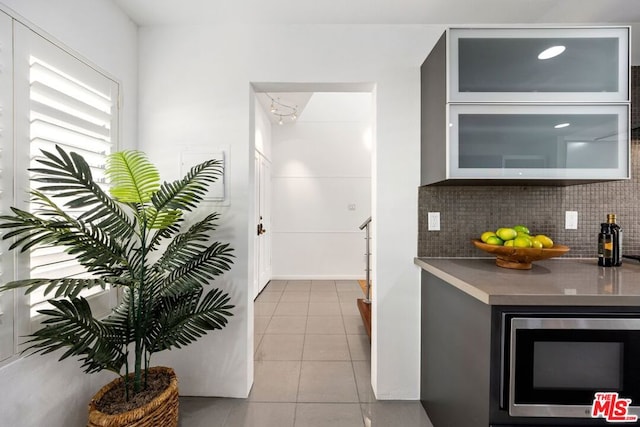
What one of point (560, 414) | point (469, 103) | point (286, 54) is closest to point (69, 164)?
point (286, 54)

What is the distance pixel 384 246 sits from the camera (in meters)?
2.15

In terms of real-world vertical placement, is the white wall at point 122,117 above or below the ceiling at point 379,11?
below

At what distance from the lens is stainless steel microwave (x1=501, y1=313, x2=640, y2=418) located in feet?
4.01

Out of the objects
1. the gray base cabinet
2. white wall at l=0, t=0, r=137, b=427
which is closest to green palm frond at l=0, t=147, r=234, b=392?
white wall at l=0, t=0, r=137, b=427

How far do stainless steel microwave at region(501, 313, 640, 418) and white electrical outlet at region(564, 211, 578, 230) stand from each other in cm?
104

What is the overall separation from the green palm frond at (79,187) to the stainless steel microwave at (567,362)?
5.78 feet

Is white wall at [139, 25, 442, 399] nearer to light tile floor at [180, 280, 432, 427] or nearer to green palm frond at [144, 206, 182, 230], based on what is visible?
light tile floor at [180, 280, 432, 427]

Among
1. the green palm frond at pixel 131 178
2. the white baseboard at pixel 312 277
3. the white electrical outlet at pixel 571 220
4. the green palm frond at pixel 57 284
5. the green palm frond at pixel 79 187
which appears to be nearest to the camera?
the green palm frond at pixel 57 284

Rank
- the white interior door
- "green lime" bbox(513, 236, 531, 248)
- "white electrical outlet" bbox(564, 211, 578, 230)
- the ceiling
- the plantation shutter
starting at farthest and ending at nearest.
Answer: the white interior door
"white electrical outlet" bbox(564, 211, 578, 230)
the ceiling
"green lime" bbox(513, 236, 531, 248)
the plantation shutter

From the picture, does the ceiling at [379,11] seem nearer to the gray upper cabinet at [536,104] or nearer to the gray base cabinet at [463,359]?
the gray upper cabinet at [536,104]

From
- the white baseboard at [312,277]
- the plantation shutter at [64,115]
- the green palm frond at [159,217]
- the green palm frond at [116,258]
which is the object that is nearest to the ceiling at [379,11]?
the plantation shutter at [64,115]

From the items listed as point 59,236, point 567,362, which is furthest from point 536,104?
point 59,236

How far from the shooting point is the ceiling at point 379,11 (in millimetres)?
1938

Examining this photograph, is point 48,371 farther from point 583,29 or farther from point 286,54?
point 583,29
